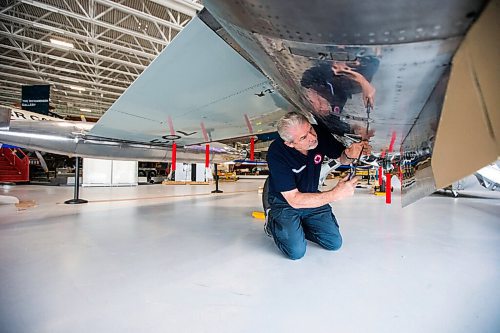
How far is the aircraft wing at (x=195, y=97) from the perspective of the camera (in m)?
1.45

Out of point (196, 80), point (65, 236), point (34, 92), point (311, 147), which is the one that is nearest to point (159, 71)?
point (196, 80)

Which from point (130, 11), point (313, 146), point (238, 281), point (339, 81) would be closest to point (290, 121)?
point (313, 146)

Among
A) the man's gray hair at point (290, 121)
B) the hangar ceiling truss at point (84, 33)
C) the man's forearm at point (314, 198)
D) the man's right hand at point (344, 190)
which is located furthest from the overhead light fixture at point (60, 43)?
the man's right hand at point (344, 190)

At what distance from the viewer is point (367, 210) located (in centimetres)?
348

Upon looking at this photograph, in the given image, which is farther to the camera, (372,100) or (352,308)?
(352,308)

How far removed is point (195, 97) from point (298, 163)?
3.10 feet

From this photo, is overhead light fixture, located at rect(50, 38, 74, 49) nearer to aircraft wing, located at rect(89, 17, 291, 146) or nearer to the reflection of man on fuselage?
aircraft wing, located at rect(89, 17, 291, 146)

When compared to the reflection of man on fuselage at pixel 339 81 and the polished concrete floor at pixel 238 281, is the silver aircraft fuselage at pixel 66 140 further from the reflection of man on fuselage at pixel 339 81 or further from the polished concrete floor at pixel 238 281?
the reflection of man on fuselage at pixel 339 81

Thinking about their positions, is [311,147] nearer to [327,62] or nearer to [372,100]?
[372,100]

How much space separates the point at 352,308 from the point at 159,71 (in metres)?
1.61

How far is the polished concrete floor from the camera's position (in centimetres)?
93

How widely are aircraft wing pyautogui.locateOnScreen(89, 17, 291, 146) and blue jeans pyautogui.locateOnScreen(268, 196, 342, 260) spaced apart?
2.77 ft

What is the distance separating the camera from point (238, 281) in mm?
1271

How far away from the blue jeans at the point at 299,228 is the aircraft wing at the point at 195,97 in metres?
0.84
